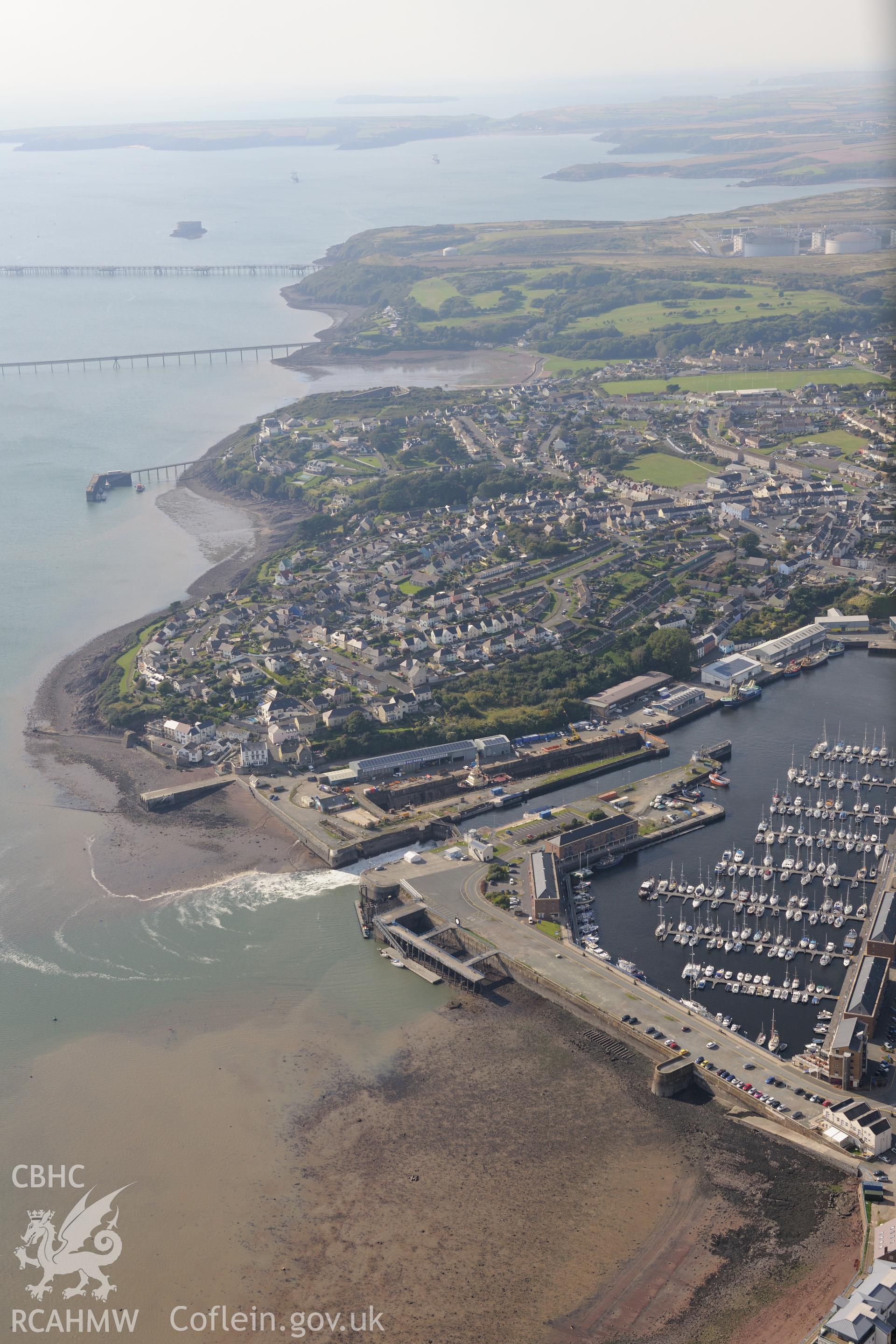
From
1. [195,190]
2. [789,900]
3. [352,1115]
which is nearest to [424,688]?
[789,900]

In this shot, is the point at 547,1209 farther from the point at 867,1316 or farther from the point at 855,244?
the point at 855,244

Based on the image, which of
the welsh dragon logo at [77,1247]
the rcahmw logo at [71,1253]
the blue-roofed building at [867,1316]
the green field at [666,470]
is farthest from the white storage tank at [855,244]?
the welsh dragon logo at [77,1247]

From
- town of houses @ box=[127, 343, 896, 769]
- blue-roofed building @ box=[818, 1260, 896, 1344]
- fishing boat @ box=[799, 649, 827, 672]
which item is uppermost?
town of houses @ box=[127, 343, 896, 769]

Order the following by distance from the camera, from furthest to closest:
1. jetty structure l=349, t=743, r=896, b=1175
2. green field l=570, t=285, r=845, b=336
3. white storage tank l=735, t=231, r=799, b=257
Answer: white storage tank l=735, t=231, r=799, b=257 < green field l=570, t=285, r=845, b=336 < jetty structure l=349, t=743, r=896, b=1175

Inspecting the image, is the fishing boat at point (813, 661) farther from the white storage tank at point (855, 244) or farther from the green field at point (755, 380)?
the white storage tank at point (855, 244)

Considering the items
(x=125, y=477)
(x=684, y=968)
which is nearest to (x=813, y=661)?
(x=684, y=968)

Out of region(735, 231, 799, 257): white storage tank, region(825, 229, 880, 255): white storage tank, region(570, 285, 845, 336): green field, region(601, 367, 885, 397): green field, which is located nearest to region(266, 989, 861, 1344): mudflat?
region(601, 367, 885, 397): green field

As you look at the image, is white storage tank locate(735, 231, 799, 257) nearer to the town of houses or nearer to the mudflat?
the town of houses
